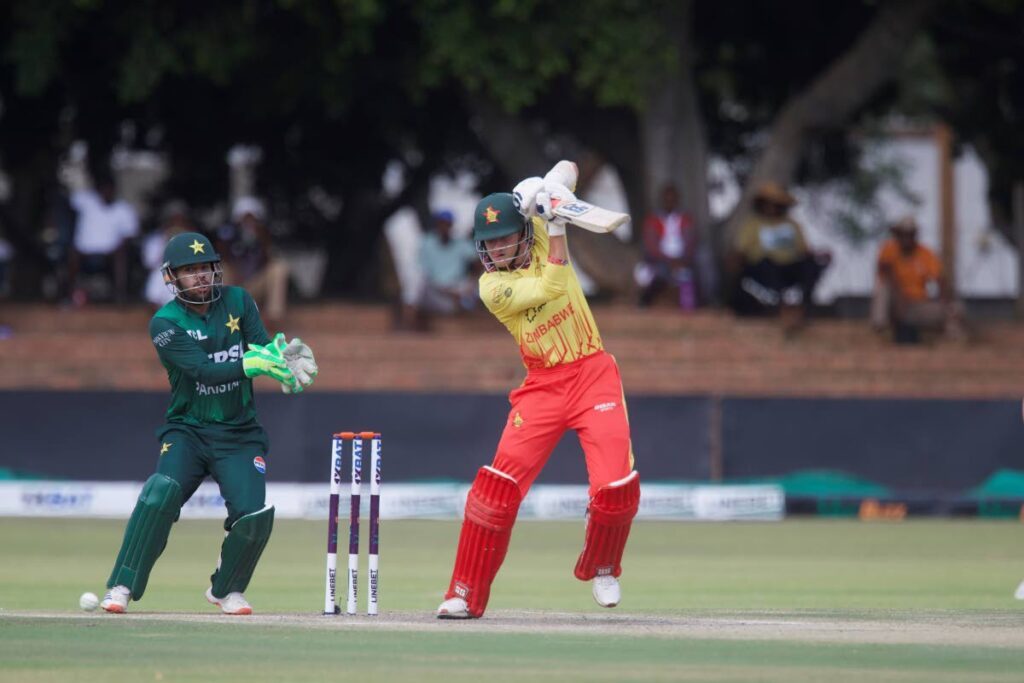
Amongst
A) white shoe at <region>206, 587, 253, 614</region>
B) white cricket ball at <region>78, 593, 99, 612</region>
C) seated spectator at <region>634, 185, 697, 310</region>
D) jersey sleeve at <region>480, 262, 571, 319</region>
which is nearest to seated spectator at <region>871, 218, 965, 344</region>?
seated spectator at <region>634, 185, 697, 310</region>

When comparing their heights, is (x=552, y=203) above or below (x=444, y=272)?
above

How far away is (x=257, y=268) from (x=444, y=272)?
1.77m

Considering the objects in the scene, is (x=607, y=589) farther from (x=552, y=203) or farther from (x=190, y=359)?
(x=190, y=359)

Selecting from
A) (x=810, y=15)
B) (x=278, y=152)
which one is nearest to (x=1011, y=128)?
(x=810, y=15)

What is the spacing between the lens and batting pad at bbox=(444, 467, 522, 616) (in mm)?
7570

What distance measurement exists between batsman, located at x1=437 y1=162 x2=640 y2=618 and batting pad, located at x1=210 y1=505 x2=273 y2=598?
830 millimetres

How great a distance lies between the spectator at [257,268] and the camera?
1727 centimetres

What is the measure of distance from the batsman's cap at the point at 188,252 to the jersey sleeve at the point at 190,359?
275mm

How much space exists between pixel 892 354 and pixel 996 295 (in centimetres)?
1297

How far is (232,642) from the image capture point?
6.71m

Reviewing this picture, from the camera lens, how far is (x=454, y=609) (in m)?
7.57

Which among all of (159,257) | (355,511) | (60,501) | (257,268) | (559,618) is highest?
(159,257)

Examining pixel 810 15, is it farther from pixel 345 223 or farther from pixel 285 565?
pixel 285 565

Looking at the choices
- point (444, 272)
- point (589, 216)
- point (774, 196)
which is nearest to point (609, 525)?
point (589, 216)
